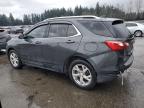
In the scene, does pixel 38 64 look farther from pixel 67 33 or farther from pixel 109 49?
pixel 109 49

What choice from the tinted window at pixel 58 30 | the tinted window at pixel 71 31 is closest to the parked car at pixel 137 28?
the tinted window at pixel 58 30

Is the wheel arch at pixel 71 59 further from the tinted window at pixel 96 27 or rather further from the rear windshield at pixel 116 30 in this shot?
the rear windshield at pixel 116 30

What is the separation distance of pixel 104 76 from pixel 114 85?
0.73m

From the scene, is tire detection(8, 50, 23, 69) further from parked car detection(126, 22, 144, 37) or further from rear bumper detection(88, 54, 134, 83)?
parked car detection(126, 22, 144, 37)

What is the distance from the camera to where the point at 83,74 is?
4062 millimetres

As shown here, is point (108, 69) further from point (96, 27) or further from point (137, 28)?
point (137, 28)

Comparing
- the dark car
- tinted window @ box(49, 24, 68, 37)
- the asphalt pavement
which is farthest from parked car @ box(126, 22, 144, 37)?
tinted window @ box(49, 24, 68, 37)

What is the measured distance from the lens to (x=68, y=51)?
13.5 ft

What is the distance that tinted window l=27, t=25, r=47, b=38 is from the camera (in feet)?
16.2

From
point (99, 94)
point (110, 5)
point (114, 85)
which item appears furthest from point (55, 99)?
point (110, 5)

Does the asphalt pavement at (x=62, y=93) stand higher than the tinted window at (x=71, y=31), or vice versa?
the tinted window at (x=71, y=31)

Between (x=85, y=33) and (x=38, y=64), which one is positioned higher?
(x=85, y=33)

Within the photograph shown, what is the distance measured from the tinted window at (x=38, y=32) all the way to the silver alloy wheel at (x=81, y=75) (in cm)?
154

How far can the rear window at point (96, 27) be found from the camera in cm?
372
